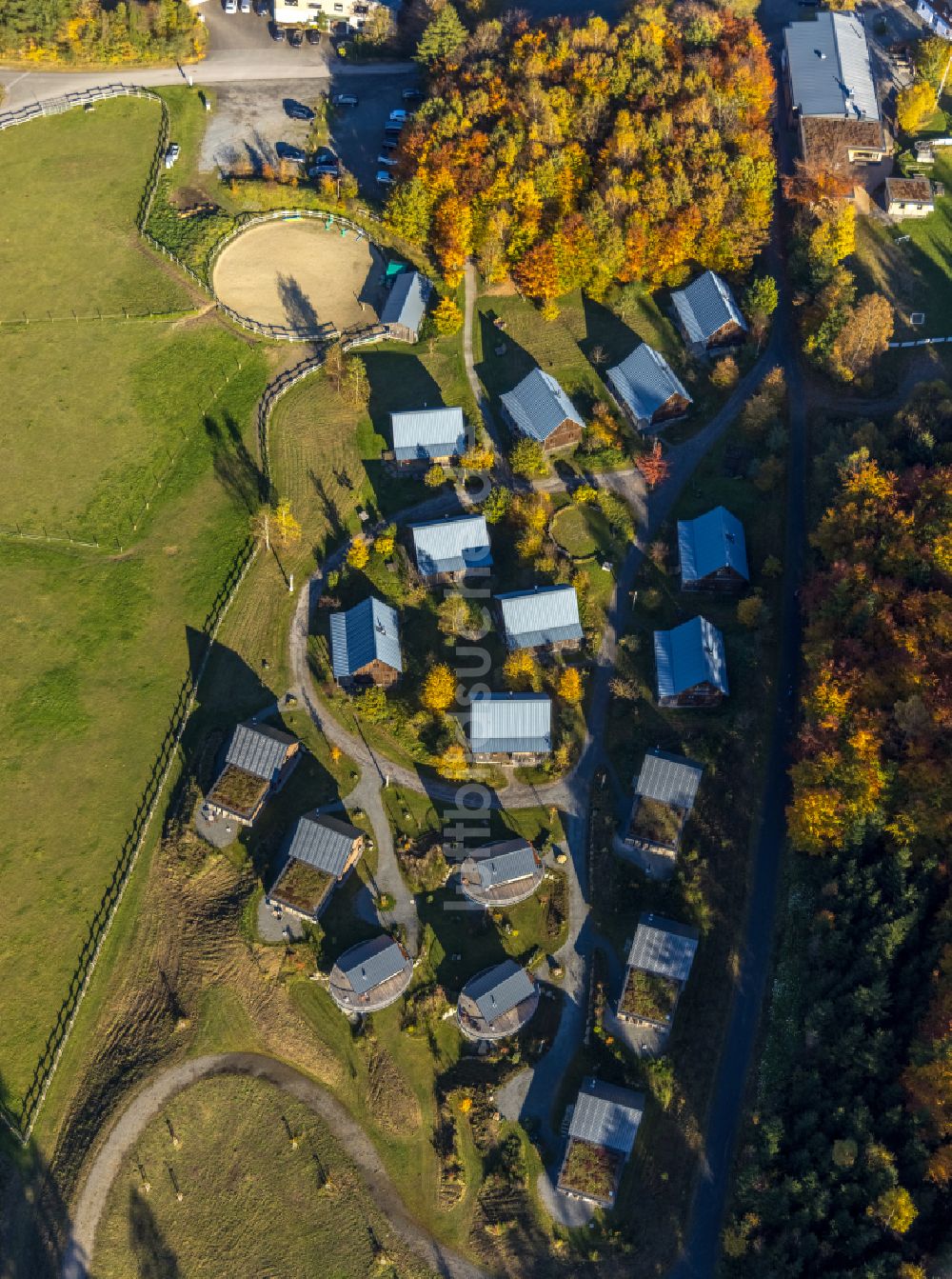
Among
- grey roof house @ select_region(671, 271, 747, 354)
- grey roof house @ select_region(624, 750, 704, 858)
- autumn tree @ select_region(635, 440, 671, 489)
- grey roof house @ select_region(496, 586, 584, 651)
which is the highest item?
grey roof house @ select_region(671, 271, 747, 354)

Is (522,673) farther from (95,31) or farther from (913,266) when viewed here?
(95,31)

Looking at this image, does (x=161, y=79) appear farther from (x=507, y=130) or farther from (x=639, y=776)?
(x=639, y=776)

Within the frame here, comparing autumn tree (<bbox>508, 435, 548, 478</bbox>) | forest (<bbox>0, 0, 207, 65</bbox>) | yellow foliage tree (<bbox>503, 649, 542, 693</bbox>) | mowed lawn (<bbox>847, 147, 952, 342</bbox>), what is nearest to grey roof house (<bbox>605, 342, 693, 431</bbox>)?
autumn tree (<bbox>508, 435, 548, 478</bbox>)

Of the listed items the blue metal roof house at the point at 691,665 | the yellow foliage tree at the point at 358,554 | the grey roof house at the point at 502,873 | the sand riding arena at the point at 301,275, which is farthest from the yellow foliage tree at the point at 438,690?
the sand riding arena at the point at 301,275

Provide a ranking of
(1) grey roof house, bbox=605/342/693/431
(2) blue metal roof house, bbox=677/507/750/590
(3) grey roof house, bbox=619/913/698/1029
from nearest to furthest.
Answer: (3) grey roof house, bbox=619/913/698/1029
(2) blue metal roof house, bbox=677/507/750/590
(1) grey roof house, bbox=605/342/693/431

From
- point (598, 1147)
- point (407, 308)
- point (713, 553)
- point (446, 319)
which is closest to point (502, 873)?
point (598, 1147)

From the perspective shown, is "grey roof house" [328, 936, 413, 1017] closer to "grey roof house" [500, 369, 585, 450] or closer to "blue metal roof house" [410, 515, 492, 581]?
"blue metal roof house" [410, 515, 492, 581]

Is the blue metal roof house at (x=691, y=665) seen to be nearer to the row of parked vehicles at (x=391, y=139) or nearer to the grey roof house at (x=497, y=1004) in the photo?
the grey roof house at (x=497, y=1004)
